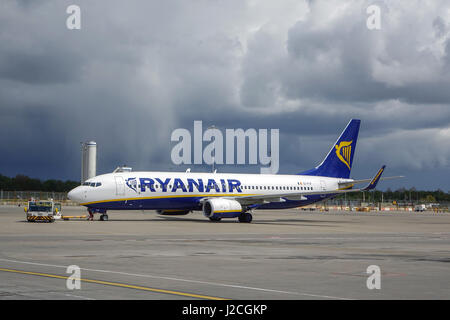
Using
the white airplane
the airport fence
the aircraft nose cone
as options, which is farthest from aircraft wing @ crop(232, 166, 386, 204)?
the airport fence

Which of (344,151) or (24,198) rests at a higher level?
(344,151)

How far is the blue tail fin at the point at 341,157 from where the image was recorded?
2660 inches

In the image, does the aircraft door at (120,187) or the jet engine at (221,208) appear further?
the jet engine at (221,208)

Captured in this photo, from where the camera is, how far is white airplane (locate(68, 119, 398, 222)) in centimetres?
5184

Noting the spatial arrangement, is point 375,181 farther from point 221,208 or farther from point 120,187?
point 120,187

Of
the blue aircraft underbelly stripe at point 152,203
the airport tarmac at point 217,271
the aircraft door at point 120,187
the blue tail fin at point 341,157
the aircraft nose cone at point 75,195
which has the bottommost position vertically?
the airport tarmac at point 217,271

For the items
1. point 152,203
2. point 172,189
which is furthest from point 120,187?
point 172,189

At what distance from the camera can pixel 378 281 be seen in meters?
15.6

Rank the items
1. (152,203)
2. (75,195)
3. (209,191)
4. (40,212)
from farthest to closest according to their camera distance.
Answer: (209,191) < (152,203) < (75,195) < (40,212)

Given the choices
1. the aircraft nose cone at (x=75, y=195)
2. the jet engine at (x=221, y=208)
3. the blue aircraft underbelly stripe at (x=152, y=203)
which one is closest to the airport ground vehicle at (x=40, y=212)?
the aircraft nose cone at (x=75, y=195)

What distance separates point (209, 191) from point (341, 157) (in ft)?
61.3

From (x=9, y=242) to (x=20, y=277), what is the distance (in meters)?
13.1

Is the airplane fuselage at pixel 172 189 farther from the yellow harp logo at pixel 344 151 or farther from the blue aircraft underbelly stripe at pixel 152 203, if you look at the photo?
the yellow harp logo at pixel 344 151

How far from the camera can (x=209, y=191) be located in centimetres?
5656
